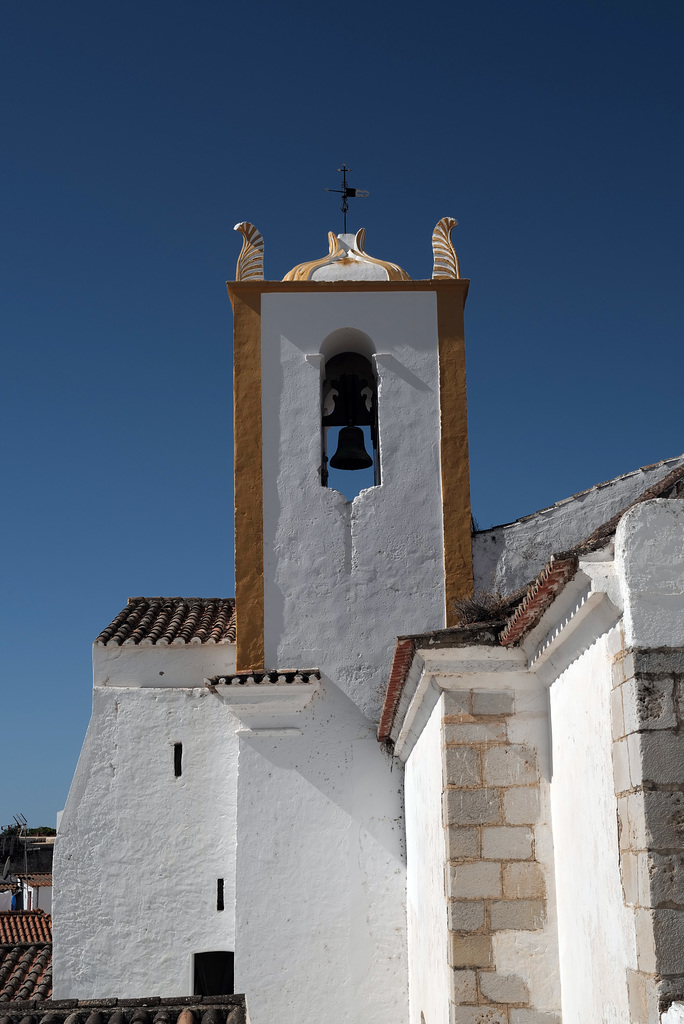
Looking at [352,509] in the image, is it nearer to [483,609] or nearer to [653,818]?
[483,609]

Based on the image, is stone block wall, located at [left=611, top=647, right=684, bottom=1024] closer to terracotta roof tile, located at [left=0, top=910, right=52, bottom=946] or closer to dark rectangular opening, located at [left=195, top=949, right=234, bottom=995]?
dark rectangular opening, located at [left=195, top=949, right=234, bottom=995]

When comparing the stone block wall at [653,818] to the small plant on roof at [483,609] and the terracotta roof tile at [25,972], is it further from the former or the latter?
the terracotta roof tile at [25,972]

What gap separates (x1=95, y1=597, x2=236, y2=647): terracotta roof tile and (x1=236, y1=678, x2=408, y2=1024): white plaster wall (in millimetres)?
1178

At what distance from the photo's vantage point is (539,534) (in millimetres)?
9281

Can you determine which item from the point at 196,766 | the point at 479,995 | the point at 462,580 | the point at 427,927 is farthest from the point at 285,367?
the point at 479,995

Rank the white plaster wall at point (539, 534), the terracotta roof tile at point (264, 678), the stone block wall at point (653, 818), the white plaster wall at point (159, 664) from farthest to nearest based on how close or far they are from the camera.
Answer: the white plaster wall at point (159, 664) < the white plaster wall at point (539, 534) < the terracotta roof tile at point (264, 678) < the stone block wall at point (653, 818)

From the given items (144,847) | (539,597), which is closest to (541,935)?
(539,597)

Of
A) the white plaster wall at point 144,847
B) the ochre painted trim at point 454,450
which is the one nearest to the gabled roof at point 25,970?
the white plaster wall at point 144,847

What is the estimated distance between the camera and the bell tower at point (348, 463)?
9219mm

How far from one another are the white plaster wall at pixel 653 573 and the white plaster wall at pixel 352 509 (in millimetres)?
5879

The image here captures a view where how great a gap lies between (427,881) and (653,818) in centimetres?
348

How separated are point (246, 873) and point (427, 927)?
8.82 feet

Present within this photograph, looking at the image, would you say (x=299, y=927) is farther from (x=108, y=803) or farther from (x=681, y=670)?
(x=681, y=670)

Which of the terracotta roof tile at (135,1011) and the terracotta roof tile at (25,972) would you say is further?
the terracotta roof tile at (25,972)
